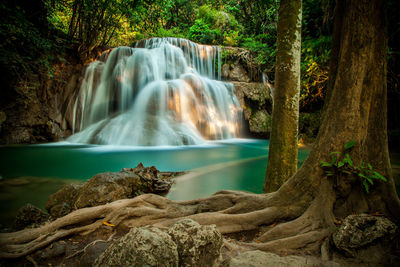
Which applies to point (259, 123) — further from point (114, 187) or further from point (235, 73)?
point (114, 187)

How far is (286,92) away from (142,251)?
9.47 ft

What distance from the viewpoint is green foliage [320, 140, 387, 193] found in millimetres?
Result: 2340

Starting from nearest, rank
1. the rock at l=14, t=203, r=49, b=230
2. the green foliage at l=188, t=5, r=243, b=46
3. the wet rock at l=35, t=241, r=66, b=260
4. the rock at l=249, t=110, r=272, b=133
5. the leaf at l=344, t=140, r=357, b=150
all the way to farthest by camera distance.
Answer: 1. the wet rock at l=35, t=241, r=66, b=260
2. the leaf at l=344, t=140, r=357, b=150
3. the rock at l=14, t=203, r=49, b=230
4. the rock at l=249, t=110, r=272, b=133
5. the green foliage at l=188, t=5, r=243, b=46

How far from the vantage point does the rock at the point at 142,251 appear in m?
1.40

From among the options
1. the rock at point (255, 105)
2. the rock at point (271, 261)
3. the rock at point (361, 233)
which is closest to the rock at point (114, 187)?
the rock at point (271, 261)

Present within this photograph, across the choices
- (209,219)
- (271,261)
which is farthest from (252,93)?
(271,261)

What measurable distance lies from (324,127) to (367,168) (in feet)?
2.09

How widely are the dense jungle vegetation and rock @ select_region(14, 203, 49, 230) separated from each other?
4.66 m

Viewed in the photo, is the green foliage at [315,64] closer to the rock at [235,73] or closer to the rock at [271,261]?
the rock at [235,73]

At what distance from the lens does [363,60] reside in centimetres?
246

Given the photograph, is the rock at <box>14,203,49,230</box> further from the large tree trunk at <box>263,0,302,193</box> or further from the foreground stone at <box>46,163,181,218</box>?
the large tree trunk at <box>263,0,302,193</box>

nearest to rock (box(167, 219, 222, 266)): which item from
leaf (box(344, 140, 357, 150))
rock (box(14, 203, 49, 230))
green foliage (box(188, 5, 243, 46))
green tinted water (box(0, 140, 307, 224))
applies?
leaf (box(344, 140, 357, 150))

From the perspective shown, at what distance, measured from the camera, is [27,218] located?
284cm

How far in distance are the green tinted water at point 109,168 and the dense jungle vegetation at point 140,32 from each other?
3950 millimetres
